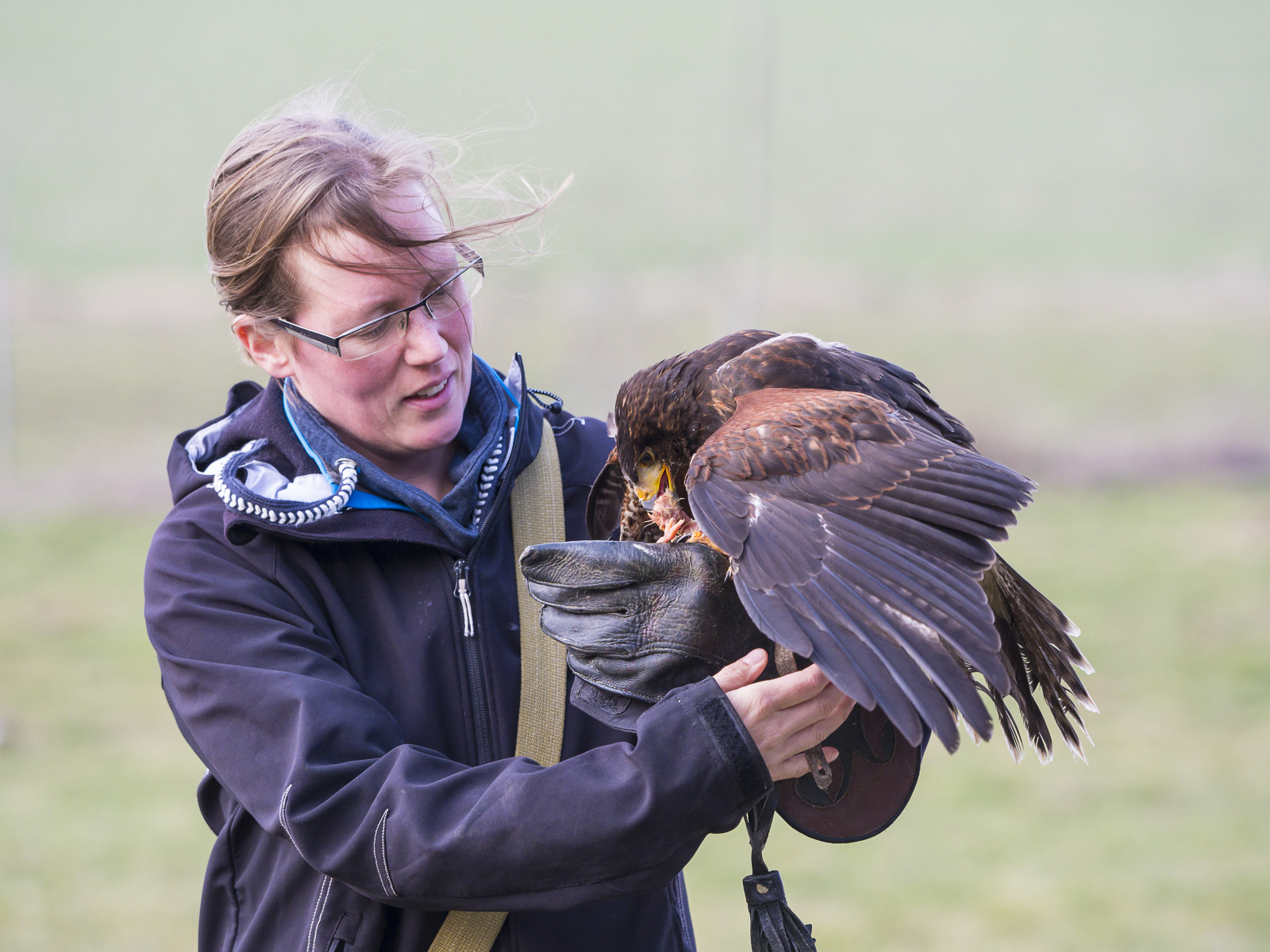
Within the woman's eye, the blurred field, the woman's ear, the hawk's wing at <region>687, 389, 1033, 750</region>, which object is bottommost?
the blurred field

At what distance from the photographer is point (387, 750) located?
1.63 metres

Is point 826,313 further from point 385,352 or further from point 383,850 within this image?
point 383,850

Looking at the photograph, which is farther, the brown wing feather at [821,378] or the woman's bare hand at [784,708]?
the brown wing feather at [821,378]

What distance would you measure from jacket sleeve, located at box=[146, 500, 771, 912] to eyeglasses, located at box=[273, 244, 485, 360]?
0.46 metres

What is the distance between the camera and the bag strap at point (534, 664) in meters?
1.70

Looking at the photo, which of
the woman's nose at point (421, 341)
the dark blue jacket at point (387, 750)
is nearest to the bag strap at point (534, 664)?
the dark blue jacket at point (387, 750)

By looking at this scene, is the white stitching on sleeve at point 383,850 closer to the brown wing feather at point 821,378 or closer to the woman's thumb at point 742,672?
the woman's thumb at point 742,672

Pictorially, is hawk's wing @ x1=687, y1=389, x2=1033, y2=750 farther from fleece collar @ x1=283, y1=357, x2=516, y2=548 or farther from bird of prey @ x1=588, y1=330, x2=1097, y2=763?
fleece collar @ x1=283, y1=357, x2=516, y2=548

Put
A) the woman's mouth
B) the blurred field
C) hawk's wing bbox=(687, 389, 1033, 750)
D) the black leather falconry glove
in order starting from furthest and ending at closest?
the blurred field, the woman's mouth, the black leather falconry glove, hawk's wing bbox=(687, 389, 1033, 750)

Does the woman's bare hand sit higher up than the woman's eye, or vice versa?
the woman's eye

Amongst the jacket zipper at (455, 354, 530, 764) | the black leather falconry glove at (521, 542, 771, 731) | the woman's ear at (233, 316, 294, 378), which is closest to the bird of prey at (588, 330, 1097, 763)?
the black leather falconry glove at (521, 542, 771, 731)

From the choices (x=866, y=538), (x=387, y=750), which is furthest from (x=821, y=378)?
(x=387, y=750)

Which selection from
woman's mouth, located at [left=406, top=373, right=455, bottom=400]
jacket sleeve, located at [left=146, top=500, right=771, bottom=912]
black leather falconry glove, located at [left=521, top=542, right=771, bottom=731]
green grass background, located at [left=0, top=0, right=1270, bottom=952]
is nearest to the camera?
jacket sleeve, located at [left=146, top=500, right=771, bottom=912]

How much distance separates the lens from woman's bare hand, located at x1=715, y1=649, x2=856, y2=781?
1.52 meters
